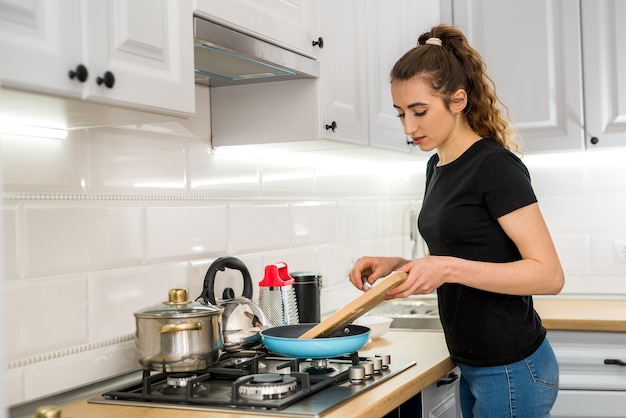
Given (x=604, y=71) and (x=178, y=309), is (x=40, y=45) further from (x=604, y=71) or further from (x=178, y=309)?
(x=604, y=71)

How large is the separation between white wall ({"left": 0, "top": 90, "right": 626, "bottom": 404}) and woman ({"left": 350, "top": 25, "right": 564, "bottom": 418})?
462 millimetres

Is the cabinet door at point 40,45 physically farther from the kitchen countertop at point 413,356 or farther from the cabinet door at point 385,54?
the cabinet door at point 385,54

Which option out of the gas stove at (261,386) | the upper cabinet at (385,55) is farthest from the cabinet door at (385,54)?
the gas stove at (261,386)

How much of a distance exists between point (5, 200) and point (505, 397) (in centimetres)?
125

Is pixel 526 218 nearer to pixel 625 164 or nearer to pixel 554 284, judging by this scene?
pixel 554 284

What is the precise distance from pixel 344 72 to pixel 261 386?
1.08 m

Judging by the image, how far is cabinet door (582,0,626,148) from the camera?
308 cm

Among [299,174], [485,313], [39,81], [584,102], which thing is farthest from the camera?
[584,102]

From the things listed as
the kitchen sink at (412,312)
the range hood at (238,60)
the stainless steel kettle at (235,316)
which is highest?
the range hood at (238,60)

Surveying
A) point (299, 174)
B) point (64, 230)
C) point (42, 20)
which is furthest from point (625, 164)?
point (42, 20)

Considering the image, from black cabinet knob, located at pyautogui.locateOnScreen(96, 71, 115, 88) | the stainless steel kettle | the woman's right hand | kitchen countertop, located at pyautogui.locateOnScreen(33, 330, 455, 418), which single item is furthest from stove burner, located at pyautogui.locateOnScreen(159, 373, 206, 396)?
black cabinet knob, located at pyautogui.locateOnScreen(96, 71, 115, 88)

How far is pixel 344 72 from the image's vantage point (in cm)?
234

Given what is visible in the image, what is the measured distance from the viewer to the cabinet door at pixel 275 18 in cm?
172

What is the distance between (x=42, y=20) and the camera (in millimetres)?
1190
